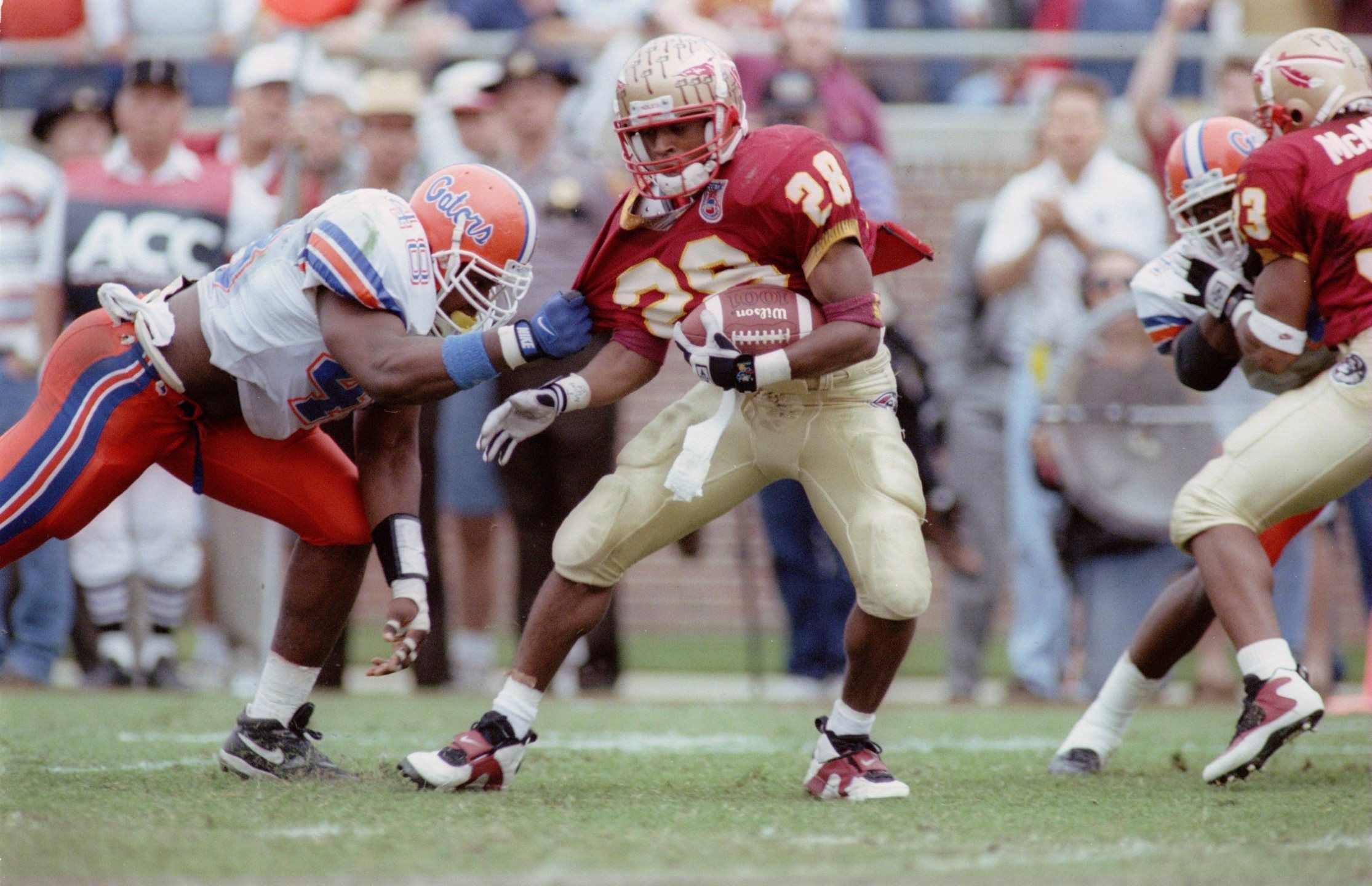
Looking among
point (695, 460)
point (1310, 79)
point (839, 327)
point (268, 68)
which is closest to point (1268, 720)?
point (839, 327)

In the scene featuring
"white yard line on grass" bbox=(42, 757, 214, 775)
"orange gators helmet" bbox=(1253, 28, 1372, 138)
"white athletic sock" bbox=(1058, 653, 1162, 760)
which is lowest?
"white athletic sock" bbox=(1058, 653, 1162, 760)

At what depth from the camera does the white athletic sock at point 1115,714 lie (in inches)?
169

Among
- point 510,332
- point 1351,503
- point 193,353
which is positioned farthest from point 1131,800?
point 1351,503


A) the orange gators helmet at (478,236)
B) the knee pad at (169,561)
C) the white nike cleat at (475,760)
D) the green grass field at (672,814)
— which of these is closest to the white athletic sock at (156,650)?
the knee pad at (169,561)

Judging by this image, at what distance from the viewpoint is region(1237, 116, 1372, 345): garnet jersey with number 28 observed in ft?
12.6

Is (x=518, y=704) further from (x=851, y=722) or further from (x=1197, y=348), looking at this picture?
(x=1197, y=348)

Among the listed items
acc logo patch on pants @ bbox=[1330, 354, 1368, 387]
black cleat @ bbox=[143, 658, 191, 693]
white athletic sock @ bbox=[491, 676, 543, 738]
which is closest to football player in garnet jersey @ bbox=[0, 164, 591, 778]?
white athletic sock @ bbox=[491, 676, 543, 738]

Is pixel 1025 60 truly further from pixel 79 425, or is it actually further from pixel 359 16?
pixel 79 425

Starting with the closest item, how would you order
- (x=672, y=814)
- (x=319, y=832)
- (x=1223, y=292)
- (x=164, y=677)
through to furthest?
(x=319, y=832), (x=672, y=814), (x=1223, y=292), (x=164, y=677)

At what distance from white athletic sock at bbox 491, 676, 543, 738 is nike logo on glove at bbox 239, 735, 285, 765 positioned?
56cm

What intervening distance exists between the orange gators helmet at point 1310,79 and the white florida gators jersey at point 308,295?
83.2 inches

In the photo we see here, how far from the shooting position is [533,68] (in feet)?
A: 21.9

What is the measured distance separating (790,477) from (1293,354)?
122 cm

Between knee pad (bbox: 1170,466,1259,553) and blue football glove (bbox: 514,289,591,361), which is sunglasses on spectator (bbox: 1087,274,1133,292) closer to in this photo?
knee pad (bbox: 1170,466,1259,553)
